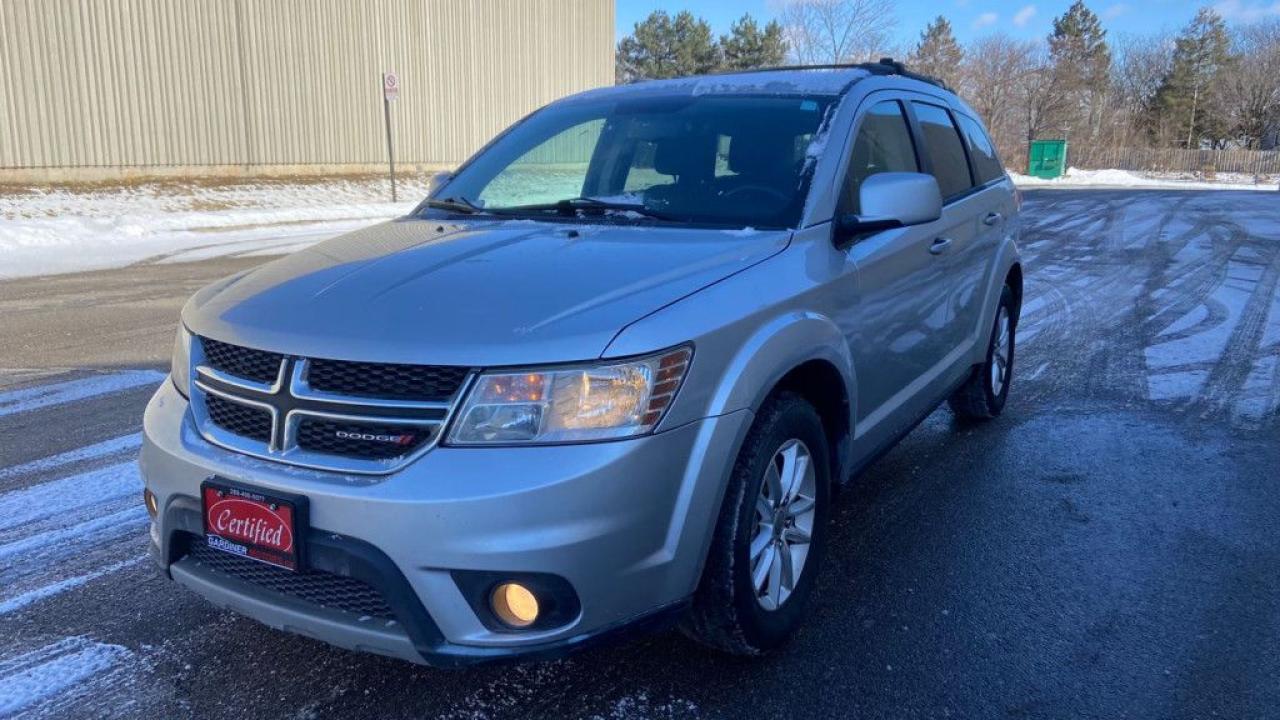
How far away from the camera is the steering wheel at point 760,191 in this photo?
10.6 feet

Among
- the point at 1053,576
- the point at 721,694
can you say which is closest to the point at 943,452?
the point at 1053,576

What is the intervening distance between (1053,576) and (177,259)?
12.1m

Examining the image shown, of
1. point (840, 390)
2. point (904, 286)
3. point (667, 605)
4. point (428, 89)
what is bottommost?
point (667, 605)

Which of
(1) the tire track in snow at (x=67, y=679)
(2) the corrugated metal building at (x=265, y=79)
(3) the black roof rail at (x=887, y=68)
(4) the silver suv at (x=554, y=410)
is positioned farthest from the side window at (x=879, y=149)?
(2) the corrugated metal building at (x=265, y=79)

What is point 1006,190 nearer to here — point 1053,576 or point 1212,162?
point 1053,576

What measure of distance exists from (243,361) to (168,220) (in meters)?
15.2

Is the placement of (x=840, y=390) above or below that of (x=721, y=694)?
above

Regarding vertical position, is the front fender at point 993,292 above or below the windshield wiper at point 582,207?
below

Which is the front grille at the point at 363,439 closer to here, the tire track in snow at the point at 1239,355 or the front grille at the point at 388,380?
the front grille at the point at 388,380

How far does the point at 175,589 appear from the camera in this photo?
129 inches

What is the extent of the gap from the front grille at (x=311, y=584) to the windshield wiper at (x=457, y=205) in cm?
167

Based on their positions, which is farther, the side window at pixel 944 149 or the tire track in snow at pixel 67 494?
the side window at pixel 944 149

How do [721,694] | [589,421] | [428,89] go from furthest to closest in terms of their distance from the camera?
[428,89] < [721,694] < [589,421]

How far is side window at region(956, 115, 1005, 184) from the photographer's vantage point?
5098 millimetres
